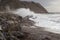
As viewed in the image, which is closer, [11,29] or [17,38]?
[17,38]

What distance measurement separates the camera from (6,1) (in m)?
26.8

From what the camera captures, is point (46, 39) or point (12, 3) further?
point (12, 3)

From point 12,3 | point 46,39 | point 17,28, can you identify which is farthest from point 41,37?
point 12,3

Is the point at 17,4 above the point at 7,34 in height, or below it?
below

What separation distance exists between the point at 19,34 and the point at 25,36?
0.35 metres

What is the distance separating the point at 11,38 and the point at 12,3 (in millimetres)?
20482

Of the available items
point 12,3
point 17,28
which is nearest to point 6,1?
point 12,3

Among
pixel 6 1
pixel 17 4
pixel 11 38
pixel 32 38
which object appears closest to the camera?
→ pixel 11 38

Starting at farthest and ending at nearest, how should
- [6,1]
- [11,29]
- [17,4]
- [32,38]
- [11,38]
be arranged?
[17,4] → [6,1] → [11,29] → [32,38] → [11,38]

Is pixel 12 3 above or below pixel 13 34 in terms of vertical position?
below

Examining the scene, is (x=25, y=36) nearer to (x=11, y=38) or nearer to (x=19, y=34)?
(x=19, y=34)

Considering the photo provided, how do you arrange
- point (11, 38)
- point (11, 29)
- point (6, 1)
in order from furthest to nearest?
point (6, 1) < point (11, 29) < point (11, 38)

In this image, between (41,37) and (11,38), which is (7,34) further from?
(41,37)

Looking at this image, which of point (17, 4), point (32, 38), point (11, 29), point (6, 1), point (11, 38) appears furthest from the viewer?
point (17, 4)
